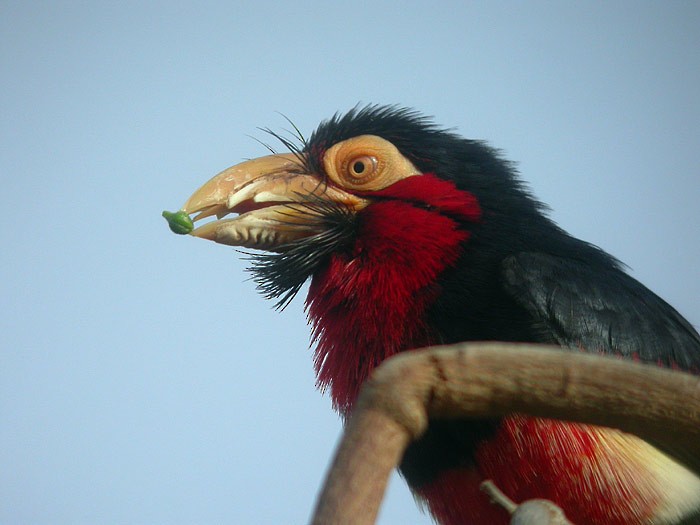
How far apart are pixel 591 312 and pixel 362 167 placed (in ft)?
4.35

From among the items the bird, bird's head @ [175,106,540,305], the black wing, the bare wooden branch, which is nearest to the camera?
the bare wooden branch

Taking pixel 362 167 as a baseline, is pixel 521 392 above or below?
below

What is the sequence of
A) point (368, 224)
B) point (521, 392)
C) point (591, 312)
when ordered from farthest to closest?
point (368, 224), point (591, 312), point (521, 392)

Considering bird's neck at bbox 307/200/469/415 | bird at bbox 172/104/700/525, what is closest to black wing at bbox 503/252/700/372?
bird at bbox 172/104/700/525

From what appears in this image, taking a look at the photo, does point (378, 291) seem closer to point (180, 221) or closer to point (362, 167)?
point (362, 167)

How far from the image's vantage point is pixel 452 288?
4.14 metres

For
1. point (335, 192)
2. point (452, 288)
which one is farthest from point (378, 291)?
point (335, 192)

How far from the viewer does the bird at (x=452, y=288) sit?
12.1 ft

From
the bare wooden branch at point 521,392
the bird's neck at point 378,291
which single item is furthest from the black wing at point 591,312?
the bare wooden branch at point 521,392

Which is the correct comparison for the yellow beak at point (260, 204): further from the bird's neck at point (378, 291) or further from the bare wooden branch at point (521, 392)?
the bare wooden branch at point (521, 392)

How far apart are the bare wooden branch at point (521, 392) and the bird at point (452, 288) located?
184 cm

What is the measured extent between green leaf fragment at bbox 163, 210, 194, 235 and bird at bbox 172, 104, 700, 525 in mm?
25

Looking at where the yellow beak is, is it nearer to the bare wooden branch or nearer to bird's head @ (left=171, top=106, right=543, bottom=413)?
bird's head @ (left=171, top=106, right=543, bottom=413)

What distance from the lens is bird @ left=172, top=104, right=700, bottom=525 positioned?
12.1 ft
